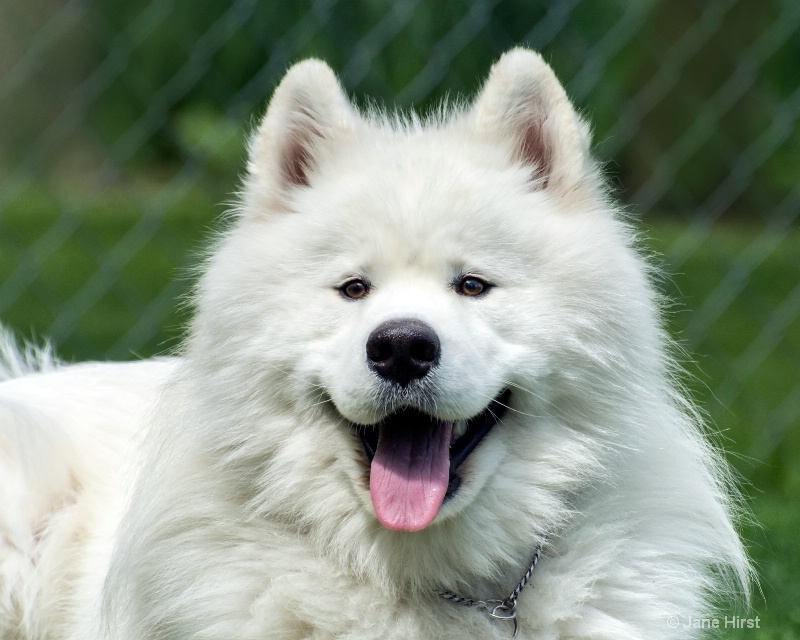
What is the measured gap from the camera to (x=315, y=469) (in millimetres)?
3049

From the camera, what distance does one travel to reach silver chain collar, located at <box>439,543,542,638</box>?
2980mm

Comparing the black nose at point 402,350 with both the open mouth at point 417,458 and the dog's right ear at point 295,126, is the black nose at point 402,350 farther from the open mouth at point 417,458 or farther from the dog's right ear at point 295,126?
the dog's right ear at point 295,126

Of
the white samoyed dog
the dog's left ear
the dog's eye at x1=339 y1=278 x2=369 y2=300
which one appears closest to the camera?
the white samoyed dog

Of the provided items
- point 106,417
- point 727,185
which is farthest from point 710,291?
point 106,417

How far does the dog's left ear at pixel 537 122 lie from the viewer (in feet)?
10.7

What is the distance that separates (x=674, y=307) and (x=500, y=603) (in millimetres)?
4624

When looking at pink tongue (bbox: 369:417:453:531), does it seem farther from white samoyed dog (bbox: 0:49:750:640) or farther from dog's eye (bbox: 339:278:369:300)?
dog's eye (bbox: 339:278:369:300)

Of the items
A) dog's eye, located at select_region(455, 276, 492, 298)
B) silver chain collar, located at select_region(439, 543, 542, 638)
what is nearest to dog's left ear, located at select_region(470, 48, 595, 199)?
dog's eye, located at select_region(455, 276, 492, 298)

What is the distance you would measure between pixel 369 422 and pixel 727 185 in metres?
5.27

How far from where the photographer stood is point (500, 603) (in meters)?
3.01

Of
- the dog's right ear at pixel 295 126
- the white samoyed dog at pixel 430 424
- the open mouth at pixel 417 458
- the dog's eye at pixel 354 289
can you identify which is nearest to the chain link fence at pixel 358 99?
the dog's right ear at pixel 295 126

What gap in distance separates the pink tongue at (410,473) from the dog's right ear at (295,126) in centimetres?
87

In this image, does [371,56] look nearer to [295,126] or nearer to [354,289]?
[295,126]

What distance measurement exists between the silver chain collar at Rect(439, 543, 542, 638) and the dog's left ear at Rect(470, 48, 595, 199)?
1.15 metres
